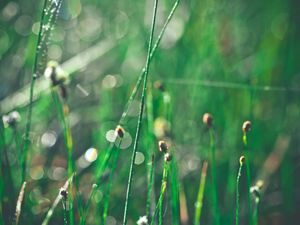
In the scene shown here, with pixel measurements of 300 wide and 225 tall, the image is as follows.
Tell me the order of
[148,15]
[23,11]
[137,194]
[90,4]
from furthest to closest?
[90,4] < [23,11] < [148,15] < [137,194]

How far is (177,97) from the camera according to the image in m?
1.77

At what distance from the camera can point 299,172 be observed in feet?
5.27

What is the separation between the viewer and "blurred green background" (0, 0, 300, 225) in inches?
55.8

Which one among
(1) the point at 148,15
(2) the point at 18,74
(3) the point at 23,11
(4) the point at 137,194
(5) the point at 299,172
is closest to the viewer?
(4) the point at 137,194

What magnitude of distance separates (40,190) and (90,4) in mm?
1185

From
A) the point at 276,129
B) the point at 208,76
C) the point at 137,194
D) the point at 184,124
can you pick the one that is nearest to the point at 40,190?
the point at 137,194

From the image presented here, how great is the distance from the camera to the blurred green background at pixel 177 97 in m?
1.42

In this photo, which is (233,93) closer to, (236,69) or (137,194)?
(236,69)

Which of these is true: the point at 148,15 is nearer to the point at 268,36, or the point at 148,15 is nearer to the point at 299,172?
the point at 268,36

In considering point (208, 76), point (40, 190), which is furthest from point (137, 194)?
point (208, 76)

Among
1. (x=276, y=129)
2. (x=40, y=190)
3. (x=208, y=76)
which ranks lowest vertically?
(x=40, y=190)

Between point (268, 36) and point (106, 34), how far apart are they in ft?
2.11

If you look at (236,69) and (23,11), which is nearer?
(236,69)

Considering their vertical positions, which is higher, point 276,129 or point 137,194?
point 276,129
